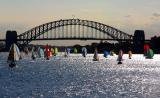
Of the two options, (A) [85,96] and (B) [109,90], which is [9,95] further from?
(B) [109,90]

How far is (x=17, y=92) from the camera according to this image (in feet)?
193

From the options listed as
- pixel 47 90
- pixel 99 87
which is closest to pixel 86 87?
pixel 99 87

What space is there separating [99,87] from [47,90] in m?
7.50

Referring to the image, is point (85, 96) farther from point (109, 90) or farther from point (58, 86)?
point (58, 86)

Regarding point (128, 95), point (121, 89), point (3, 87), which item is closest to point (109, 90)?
point (121, 89)

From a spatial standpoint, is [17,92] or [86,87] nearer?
[17,92]

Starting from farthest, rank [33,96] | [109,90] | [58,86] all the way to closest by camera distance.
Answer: [58,86], [109,90], [33,96]

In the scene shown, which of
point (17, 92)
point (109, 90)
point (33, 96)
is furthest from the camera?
point (109, 90)

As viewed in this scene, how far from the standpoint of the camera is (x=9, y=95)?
55781 mm

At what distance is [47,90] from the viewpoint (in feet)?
203

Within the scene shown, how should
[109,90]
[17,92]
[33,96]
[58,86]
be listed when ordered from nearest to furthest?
1. [33,96]
2. [17,92]
3. [109,90]
4. [58,86]

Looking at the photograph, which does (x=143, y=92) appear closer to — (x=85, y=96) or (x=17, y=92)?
(x=85, y=96)

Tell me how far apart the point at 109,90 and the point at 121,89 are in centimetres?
195

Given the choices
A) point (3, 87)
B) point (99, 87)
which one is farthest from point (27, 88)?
point (99, 87)
